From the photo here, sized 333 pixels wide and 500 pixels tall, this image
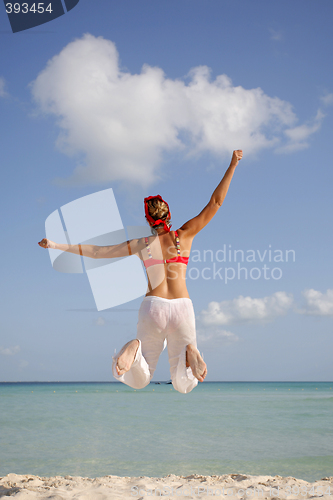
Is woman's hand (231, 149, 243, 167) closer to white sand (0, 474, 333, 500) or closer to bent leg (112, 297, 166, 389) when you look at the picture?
bent leg (112, 297, 166, 389)

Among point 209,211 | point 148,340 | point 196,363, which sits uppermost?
point 209,211

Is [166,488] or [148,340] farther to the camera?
[166,488]

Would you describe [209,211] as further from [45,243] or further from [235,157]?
[45,243]

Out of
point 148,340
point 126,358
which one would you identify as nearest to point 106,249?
point 148,340

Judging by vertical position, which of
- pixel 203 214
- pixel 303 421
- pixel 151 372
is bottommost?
pixel 303 421

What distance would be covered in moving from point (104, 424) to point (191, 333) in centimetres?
1464

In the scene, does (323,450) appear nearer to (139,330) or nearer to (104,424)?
(104,424)

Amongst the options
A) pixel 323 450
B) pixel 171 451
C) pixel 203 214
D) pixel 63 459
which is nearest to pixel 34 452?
pixel 63 459

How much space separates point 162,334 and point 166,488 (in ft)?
13.3

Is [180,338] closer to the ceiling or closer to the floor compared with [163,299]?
closer to the floor

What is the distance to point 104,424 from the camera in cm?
1645

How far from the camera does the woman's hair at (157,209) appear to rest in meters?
4.01

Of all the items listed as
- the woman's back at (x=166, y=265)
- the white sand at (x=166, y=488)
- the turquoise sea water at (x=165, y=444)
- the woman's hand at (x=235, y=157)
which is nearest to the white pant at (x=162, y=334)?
the woman's back at (x=166, y=265)

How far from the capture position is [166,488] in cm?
634
